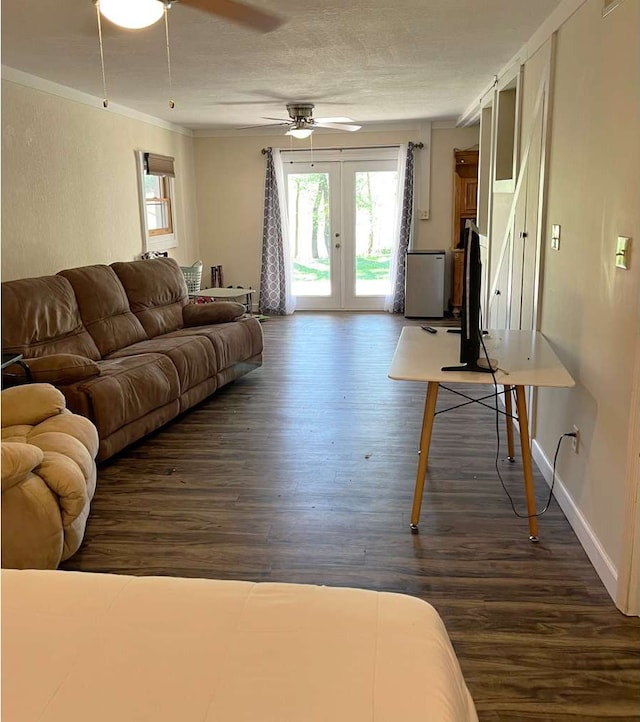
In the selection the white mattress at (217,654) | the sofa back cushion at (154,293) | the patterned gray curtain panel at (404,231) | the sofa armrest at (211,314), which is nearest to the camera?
the white mattress at (217,654)

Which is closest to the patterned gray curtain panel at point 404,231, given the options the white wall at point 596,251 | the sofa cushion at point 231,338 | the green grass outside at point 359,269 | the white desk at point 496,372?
the green grass outside at point 359,269

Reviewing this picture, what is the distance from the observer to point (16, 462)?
2281 millimetres

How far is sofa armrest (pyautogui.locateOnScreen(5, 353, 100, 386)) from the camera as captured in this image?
348 cm

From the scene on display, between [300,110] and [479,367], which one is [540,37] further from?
[300,110]

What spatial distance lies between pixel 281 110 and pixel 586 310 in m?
4.70

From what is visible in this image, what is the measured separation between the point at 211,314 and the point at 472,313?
10.0ft

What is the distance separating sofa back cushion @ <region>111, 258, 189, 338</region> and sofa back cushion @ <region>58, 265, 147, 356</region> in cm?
12

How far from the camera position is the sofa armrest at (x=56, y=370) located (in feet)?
11.4

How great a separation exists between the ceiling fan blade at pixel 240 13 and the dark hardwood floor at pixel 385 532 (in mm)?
2264

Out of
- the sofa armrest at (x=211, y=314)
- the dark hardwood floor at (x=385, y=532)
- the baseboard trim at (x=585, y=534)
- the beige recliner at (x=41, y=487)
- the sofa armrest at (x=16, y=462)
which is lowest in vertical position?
the dark hardwood floor at (x=385, y=532)

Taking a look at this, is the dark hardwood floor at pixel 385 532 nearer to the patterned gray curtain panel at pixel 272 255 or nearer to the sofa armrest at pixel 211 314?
the sofa armrest at pixel 211 314

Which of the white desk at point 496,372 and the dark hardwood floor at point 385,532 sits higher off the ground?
the white desk at point 496,372

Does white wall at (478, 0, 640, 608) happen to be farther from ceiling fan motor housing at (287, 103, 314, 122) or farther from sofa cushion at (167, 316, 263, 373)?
ceiling fan motor housing at (287, 103, 314, 122)

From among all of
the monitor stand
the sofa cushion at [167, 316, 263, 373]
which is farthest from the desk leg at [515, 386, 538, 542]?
the sofa cushion at [167, 316, 263, 373]
